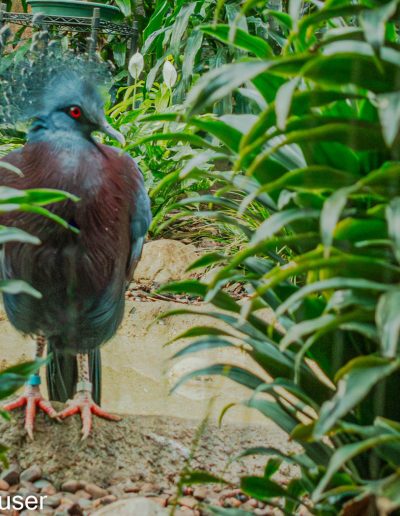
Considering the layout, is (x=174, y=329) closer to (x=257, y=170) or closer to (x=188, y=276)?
(x=188, y=276)

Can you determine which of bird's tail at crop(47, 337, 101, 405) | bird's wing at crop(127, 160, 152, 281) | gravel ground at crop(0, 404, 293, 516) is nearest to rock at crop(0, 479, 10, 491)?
gravel ground at crop(0, 404, 293, 516)

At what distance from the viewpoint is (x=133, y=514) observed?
6.33 ft

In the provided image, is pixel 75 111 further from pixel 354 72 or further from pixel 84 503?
pixel 354 72

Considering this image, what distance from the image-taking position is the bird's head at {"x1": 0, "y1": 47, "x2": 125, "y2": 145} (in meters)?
2.64

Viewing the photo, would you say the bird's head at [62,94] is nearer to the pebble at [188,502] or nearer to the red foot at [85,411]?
the red foot at [85,411]

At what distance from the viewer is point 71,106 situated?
265 centimetres

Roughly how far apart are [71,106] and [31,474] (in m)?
1.06

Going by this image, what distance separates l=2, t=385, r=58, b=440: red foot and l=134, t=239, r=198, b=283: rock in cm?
222

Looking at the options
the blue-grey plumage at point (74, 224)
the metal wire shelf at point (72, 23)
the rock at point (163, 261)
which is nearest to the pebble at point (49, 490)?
the blue-grey plumage at point (74, 224)

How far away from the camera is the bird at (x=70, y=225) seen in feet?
8.20

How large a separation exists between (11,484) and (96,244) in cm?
70

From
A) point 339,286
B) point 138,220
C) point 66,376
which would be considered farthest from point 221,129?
point 66,376

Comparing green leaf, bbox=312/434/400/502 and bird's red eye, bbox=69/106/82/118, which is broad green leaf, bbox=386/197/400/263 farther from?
bird's red eye, bbox=69/106/82/118

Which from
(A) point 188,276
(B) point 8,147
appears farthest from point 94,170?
(B) point 8,147
